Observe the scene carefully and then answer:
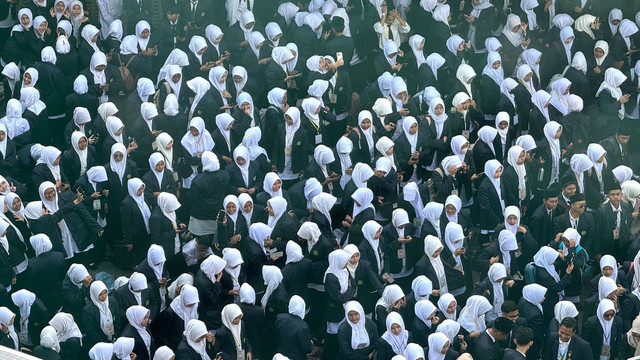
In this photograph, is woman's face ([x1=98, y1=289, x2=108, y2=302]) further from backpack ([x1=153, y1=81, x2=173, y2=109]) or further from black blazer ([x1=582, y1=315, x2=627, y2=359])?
black blazer ([x1=582, y1=315, x2=627, y2=359])

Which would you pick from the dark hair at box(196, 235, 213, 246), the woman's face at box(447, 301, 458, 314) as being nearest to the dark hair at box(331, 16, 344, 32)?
the dark hair at box(196, 235, 213, 246)

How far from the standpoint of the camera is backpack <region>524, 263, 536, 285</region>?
20.8 meters

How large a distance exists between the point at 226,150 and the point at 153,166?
1488mm

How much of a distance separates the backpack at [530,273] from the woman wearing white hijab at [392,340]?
236 cm

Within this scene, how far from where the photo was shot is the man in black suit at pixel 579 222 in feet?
71.1

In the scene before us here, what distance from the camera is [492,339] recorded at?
1938 cm

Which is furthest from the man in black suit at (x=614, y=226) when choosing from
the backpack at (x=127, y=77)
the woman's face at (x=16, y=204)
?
the woman's face at (x=16, y=204)

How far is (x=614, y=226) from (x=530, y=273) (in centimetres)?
170

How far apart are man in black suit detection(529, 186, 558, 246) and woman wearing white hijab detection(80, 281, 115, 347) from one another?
600 cm

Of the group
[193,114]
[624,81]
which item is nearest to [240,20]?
[193,114]

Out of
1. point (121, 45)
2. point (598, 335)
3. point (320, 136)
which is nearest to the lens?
point (598, 335)

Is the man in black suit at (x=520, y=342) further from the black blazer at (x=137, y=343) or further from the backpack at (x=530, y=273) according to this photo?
the black blazer at (x=137, y=343)

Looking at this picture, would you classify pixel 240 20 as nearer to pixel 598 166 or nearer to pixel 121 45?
Answer: pixel 121 45

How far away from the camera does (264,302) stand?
20203 millimetres
